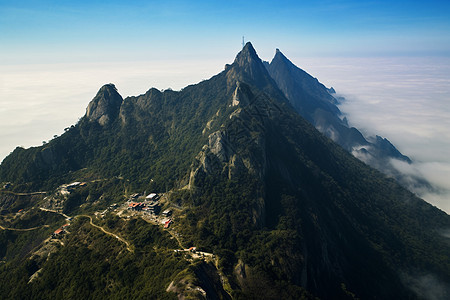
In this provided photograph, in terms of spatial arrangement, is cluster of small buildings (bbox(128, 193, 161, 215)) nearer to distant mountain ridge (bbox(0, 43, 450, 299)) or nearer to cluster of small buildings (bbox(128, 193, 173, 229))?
cluster of small buildings (bbox(128, 193, 173, 229))

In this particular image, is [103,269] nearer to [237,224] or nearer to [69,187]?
[237,224]

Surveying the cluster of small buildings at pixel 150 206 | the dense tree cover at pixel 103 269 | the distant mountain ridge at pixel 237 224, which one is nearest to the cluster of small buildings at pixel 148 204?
the cluster of small buildings at pixel 150 206

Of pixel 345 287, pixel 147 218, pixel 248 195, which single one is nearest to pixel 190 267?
pixel 147 218

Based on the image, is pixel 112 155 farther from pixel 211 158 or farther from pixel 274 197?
pixel 274 197

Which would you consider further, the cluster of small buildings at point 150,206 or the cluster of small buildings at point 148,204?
the cluster of small buildings at point 148,204

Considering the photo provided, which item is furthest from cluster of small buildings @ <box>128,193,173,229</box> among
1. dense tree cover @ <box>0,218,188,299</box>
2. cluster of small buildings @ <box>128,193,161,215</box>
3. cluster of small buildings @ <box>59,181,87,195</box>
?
cluster of small buildings @ <box>59,181,87,195</box>

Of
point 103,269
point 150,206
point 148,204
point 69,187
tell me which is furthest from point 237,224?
point 69,187

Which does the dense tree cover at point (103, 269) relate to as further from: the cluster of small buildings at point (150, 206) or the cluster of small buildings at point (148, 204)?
the cluster of small buildings at point (148, 204)

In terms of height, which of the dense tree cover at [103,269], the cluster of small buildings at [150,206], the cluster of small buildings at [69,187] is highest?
the cluster of small buildings at [150,206]

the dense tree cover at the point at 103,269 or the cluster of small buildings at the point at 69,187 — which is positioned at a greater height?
the cluster of small buildings at the point at 69,187

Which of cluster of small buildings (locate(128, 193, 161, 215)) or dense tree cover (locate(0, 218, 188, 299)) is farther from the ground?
cluster of small buildings (locate(128, 193, 161, 215))
